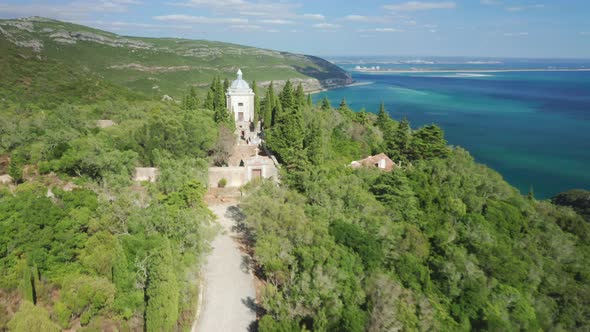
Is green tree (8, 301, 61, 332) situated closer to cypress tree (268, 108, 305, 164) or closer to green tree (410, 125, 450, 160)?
cypress tree (268, 108, 305, 164)

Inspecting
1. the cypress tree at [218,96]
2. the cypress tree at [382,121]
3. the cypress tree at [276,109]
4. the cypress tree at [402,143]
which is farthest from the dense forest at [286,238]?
the cypress tree at [382,121]

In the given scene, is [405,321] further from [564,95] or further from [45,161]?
[564,95]

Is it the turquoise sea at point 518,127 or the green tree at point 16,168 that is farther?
the turquoise sea at point 518,127

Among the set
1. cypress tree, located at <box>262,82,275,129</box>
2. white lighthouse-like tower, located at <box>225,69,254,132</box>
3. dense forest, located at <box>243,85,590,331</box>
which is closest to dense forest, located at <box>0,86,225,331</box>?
dense forest, located at <box>243,85,590,331</box>

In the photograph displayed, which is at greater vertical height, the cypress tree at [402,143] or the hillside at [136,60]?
the hillside at [136,60]

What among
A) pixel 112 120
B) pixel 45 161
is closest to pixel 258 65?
pixel 112 120

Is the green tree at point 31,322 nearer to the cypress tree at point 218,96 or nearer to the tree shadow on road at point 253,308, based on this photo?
the tree shadow on road at point 253,308
